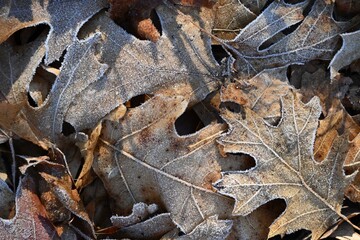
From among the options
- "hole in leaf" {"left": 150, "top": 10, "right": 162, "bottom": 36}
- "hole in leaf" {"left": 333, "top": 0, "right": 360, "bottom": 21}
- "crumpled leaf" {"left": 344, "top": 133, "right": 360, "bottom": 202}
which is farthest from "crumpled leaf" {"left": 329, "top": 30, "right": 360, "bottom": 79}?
"hole in leaf" {"left": 150, "top": 10, "right": 162, "bottom": 36}

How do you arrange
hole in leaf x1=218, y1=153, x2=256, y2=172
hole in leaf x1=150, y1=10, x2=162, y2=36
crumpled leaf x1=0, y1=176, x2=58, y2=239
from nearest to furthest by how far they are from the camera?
1. crumpled leaf x1=0, y1=176, x2=58, y2=239
2. hole in leaf x1=218, y1=153, x2=256, y2=172
3. hole in leaf x1=150, y1=10, x2=162, y2=36

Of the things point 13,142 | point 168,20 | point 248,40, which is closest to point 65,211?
point 13,142

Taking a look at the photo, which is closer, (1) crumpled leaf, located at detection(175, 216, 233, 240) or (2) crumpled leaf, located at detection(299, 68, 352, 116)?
(1) crumpled leaf, located at detection(175, 216, 233, 240)

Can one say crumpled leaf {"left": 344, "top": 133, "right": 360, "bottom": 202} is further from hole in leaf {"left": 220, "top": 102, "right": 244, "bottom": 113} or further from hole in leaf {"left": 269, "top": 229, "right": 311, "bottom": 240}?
hole in leaf {"left": 220, "top": 102, "right": 244, "bottom": 113}

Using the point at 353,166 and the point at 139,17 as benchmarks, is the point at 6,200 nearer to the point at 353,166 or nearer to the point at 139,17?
the point at 139,17

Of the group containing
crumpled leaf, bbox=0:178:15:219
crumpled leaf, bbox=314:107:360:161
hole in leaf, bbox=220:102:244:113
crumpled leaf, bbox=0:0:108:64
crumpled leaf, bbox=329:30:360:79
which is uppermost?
crumpled leaf, bbox=0:0:108:64

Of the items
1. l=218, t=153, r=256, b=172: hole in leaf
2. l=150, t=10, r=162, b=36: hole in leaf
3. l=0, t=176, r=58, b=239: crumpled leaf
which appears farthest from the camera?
l=150, t=10, r=162, b=36: hole in leaf

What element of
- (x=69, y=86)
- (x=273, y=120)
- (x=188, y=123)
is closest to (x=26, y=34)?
(x=69, y=86)

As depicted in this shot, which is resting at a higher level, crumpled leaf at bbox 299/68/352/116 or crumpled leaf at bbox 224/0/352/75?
crumpled leaf at bbox 224/0/352/75

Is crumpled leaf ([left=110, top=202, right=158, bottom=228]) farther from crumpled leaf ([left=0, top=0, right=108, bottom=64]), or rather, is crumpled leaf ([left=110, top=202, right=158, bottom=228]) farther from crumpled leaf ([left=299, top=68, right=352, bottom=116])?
crumpled leaf ([left=299, top=68, right=352, bottom=116])
